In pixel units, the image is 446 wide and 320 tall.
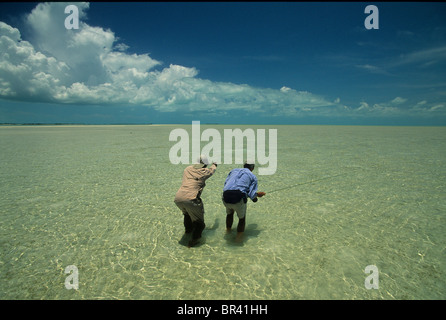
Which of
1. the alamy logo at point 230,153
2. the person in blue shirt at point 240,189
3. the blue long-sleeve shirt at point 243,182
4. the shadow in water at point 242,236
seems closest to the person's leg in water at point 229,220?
the shadow in water at point 242,236

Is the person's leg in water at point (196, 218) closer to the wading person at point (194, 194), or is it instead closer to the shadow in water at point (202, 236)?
the wading person at point (194, 194)

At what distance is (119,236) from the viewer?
175 inches

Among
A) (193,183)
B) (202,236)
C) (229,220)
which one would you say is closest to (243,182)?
(193,183)

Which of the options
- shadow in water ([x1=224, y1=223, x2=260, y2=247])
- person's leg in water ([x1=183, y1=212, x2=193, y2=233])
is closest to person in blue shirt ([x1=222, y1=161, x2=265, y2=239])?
shadow in water ([x1=224, y1=223, x2=260, y2=247])

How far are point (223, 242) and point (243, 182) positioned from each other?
1238mm

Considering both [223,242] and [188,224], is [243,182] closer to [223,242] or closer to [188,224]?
[223,242]

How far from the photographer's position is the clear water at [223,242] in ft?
10.2

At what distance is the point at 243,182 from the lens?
3861mm

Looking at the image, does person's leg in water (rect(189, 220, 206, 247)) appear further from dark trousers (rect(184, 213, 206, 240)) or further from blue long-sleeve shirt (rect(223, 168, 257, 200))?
blue long-sleeve shirt (rect(223, 168, 257, 200))

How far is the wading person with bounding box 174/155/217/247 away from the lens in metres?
3.71

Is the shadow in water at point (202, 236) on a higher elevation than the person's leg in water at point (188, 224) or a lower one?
lower

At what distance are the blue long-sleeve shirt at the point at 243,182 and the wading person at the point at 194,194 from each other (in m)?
0.38
